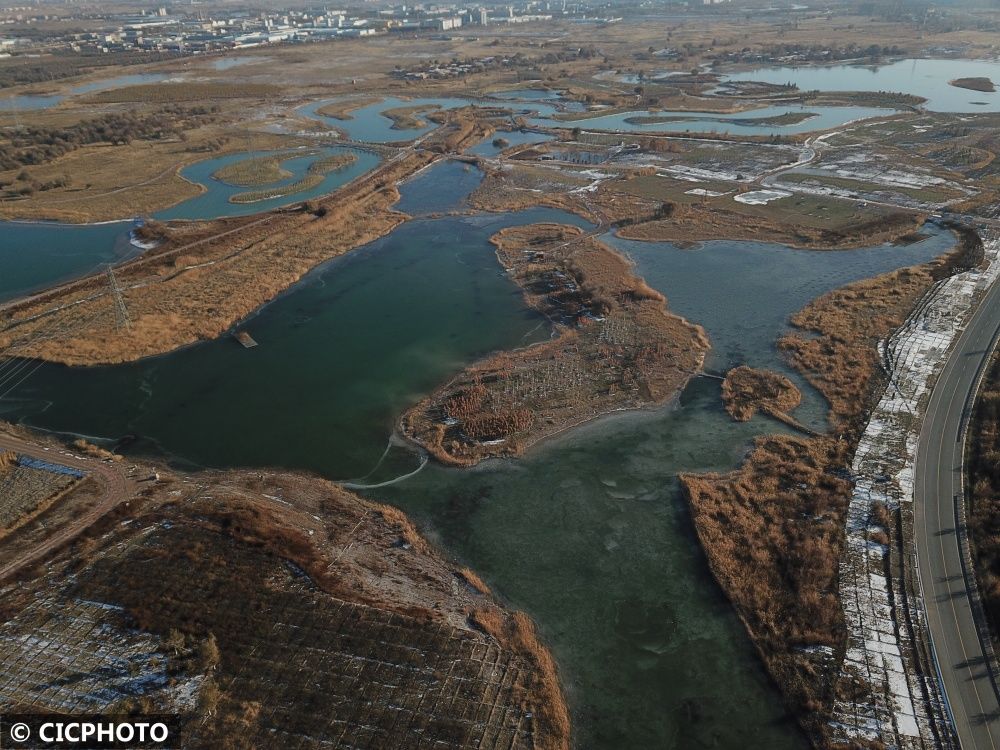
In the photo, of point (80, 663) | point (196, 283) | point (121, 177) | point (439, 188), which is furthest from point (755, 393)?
point (121, 177)

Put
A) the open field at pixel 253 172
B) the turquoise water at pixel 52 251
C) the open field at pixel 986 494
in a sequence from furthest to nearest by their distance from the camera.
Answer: the open field at pixel 253 172
the turquoise water at pixel 52 251
the open field at pixel 986 494

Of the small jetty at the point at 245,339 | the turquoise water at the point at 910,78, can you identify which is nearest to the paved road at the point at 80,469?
the small jetty at the point at 245,339

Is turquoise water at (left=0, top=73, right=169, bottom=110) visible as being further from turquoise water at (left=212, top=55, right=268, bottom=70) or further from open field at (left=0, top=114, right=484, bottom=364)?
open field at (left=0, top=114, right=484, bottom=364)

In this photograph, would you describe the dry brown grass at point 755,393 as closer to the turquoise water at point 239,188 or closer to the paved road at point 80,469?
the paved road at point 80,469

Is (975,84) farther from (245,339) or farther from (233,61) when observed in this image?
(233,61)

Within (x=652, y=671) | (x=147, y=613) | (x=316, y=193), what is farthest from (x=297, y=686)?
(x=316, y=193)

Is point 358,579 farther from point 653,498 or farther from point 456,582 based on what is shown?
point 653,498
